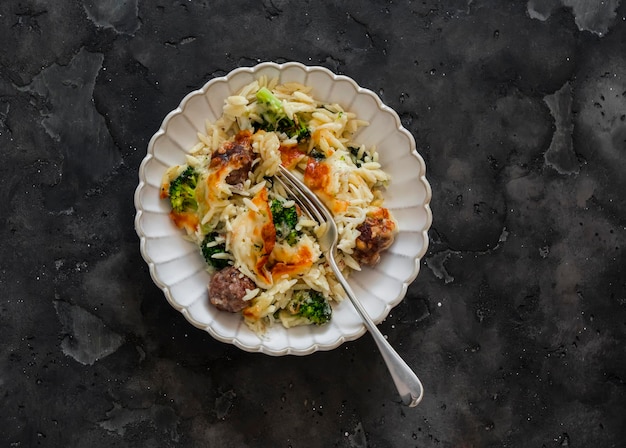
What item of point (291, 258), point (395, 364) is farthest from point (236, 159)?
point (395, 364)

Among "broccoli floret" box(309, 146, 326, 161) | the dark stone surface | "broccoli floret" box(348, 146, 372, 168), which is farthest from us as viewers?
the dark stone surface

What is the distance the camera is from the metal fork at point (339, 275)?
12.7 ft

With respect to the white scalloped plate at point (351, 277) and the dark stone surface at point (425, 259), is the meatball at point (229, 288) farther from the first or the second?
the dark stone surface at point (425, 259)

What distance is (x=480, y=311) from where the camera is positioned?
4.65 m

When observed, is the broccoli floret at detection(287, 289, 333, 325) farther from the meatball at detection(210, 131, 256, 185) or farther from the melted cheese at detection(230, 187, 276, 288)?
the meatball at detection(210, 131, 256, 185)

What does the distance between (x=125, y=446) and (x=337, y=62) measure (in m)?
2.98

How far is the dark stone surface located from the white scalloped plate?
53 centimetres

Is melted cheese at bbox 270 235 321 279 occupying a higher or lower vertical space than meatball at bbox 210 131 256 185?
lower

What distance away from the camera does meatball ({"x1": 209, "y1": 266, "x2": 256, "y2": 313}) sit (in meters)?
3.84

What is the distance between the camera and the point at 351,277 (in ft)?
13.7

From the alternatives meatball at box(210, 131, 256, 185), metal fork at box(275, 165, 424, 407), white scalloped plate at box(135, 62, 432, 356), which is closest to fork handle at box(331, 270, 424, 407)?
metal fork at box(275, 165, 424, 407)

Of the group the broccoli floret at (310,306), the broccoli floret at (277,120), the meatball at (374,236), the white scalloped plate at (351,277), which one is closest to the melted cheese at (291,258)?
the broccoli floret at (310,306)

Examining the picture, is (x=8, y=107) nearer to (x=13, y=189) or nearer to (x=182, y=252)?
(x=13, y=189)

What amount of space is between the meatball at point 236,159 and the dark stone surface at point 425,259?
30.8 inches
